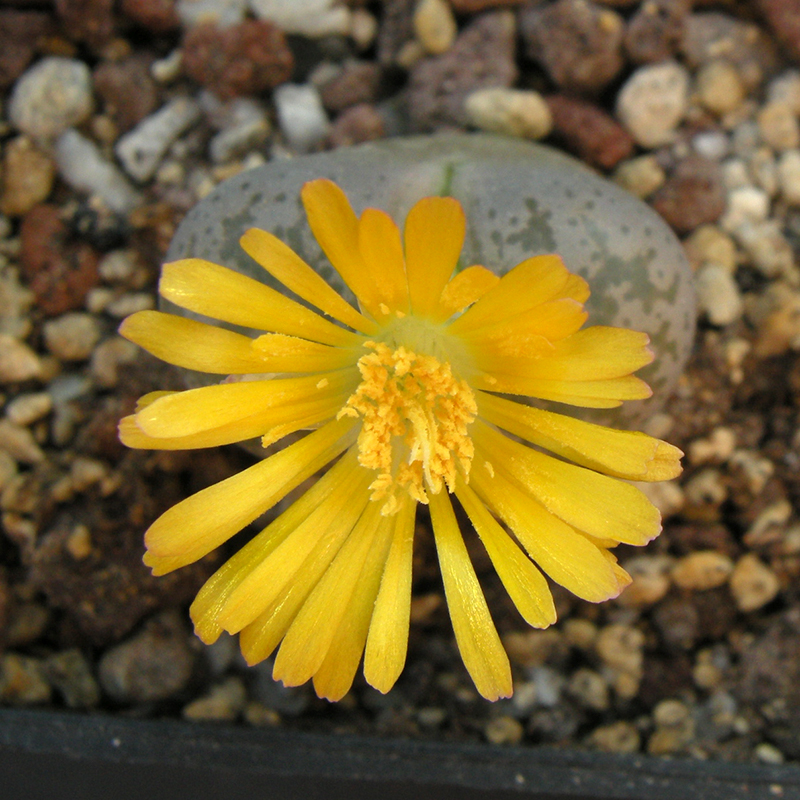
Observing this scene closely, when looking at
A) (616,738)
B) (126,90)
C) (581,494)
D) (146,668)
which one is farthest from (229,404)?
(126,90)

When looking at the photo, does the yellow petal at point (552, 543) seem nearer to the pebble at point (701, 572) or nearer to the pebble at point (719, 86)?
the pebble at point (701, 572)

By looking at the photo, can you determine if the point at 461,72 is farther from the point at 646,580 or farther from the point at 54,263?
the point at 646,580

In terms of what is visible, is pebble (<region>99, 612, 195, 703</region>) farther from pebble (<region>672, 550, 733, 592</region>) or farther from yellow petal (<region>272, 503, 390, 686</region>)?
pebble (<region>672, 550, 733, 592</region>)

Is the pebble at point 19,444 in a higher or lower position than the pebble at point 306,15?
lower

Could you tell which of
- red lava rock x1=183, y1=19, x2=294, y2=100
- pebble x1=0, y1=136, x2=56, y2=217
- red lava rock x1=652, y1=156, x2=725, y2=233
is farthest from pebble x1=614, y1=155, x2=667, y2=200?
pebble x1=0, y1=136, x2=56, y2=217

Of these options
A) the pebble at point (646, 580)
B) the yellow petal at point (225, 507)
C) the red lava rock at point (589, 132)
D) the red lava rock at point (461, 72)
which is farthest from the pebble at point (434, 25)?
the pebble at point (646, 580)

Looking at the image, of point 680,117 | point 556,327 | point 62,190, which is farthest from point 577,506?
point 62,190
